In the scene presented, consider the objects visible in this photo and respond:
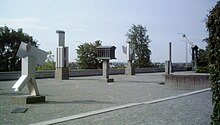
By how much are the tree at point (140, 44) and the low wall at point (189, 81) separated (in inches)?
1479

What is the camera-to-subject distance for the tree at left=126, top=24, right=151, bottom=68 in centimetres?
5672

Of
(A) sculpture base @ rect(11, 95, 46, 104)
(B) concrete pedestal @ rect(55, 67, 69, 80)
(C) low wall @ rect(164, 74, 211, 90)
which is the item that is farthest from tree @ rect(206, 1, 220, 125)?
(B) concrete pedestal @ rect(55, 67, 69, 80)

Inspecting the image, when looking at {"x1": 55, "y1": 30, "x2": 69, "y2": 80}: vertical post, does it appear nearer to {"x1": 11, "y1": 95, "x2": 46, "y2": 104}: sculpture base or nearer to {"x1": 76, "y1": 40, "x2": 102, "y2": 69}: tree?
{"x1": 76, "y1": 40, "x2": 102, "y2": 69}: tree

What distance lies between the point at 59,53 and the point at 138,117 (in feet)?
75.3

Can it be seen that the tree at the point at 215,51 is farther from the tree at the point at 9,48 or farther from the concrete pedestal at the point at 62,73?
the tree at the point at 9,48

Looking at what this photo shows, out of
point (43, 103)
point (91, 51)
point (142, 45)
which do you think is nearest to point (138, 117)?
point (43, 103)

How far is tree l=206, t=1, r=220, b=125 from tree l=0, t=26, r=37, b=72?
36.7 metres

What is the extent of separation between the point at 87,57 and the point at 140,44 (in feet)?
48.1

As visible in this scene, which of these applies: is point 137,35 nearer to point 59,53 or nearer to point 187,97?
point 59,53

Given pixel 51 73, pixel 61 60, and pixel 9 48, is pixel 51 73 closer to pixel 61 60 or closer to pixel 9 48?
pixel 61 60

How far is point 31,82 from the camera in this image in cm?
1206

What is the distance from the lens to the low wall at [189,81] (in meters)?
17.2

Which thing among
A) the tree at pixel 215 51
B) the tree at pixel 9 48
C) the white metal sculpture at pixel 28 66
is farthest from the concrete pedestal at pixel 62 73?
the tree at pixel 215 51

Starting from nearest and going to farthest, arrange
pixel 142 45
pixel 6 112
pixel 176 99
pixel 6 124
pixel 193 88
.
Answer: pixel 6 124 < pixel 6 112 < pixel 176 99 < pixel 193 88 < pixel 142 45
